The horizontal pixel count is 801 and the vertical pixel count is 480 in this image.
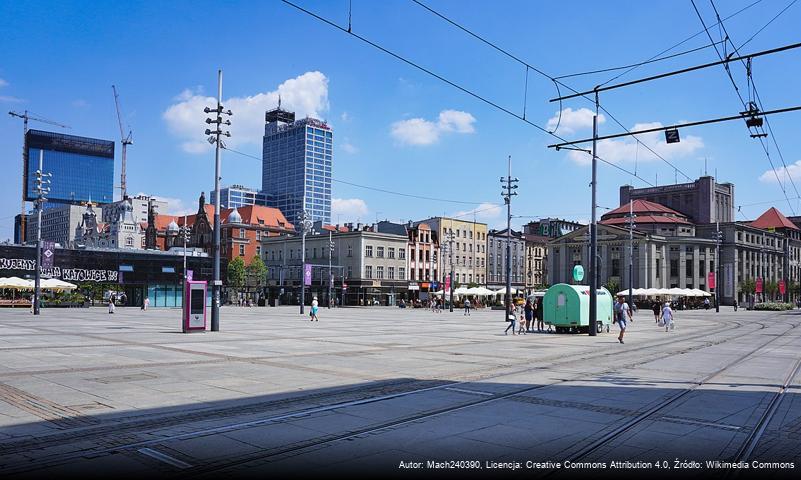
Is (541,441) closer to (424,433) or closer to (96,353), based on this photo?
(424,433)

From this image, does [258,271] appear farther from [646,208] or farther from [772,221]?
[772,221]

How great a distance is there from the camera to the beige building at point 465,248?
114 metres

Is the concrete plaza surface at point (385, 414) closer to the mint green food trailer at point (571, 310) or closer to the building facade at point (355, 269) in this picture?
the mint green food trailer at point (571, 310)

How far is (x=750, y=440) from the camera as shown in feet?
29.6

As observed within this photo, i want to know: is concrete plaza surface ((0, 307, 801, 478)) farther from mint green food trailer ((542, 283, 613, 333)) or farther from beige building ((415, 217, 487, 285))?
beige building ((415, 217, 487, 285))

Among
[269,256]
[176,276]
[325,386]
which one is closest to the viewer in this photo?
[325,386]

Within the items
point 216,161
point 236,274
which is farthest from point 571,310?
point 236,274

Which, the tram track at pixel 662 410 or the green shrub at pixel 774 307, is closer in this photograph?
the tram track at pixel 662 410

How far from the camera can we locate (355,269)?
101 m

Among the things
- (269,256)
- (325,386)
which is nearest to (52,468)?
(325,386)

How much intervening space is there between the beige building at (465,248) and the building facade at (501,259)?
1.88 metres

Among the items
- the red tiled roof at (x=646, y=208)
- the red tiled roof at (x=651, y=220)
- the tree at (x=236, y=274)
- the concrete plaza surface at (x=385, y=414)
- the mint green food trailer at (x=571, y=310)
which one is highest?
the red tiled roof at (x=646, y=208)

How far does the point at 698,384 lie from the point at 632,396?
2.92 m

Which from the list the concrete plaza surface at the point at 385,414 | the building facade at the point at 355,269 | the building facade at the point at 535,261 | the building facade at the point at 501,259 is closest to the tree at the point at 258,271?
the building facade at the point at 355,269
